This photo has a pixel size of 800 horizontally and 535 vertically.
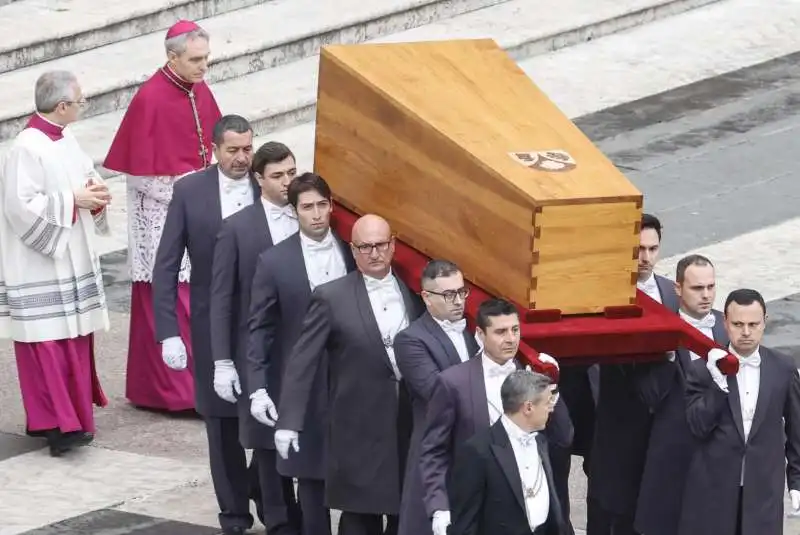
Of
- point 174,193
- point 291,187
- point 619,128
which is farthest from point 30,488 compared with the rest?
point 619,128

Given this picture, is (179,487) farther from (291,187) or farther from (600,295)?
(600,295)

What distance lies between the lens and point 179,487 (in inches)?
410

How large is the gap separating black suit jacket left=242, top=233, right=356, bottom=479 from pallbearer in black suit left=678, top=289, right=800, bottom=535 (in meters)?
1.56

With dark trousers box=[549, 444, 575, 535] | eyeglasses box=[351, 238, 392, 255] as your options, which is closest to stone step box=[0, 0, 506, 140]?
eyeglasses box=[351, 238, 392, 255]

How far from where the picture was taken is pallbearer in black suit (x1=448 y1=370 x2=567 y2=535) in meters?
7.82

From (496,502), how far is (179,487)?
2872mm

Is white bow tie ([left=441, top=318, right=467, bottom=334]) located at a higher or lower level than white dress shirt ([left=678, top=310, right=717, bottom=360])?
lower

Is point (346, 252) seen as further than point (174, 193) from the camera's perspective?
No

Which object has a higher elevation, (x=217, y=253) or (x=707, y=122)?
(x=707, y=122)

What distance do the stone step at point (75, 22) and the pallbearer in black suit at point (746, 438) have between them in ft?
27.9

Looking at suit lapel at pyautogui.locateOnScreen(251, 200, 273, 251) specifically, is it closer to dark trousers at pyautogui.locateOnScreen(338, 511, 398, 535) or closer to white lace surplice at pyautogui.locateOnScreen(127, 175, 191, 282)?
dark trousers at pyautogui.locateOnScreen(338, 511, 398, 535)

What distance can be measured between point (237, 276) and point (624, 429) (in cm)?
177

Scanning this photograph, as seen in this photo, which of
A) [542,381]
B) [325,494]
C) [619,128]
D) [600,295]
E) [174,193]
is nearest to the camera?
[542,381]

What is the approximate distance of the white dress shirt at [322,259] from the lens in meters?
9.37
